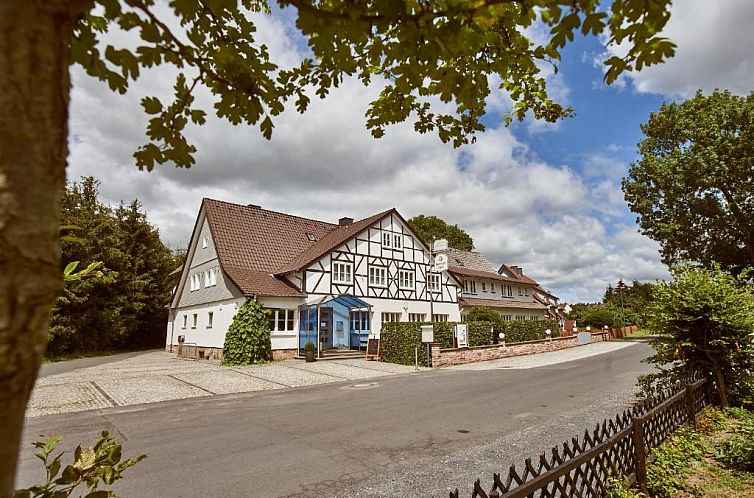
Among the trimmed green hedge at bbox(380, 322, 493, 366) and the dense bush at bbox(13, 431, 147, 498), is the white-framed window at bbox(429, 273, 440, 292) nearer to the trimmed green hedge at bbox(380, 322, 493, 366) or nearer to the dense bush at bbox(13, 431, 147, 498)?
the trimmed green hedge at bbox(380, 322, 493, 366)

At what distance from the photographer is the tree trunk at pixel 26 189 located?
0.72 meters

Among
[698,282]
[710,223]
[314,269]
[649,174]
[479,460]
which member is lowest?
[479,460]

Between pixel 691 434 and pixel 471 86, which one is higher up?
pixel 471 86

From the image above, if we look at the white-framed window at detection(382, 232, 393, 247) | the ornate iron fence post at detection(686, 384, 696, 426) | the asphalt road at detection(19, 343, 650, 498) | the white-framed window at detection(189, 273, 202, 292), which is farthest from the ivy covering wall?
the ornate iron fence post at detection(686, 384, 696, 426)

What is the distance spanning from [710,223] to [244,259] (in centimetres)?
2789

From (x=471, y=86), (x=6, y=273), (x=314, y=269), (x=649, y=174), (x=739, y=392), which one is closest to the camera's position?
(x=6, y=273)

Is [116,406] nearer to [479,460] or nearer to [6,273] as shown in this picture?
[479,460]

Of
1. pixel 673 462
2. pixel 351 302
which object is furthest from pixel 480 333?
pixel 673 462

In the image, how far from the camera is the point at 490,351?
2427cm

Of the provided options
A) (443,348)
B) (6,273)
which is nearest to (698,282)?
(6,273)

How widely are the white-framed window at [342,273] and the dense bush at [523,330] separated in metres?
10.1

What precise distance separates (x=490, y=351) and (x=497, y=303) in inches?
694

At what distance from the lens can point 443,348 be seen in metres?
22.4

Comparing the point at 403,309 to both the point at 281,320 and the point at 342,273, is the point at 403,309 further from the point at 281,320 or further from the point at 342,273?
the point at 281,320
